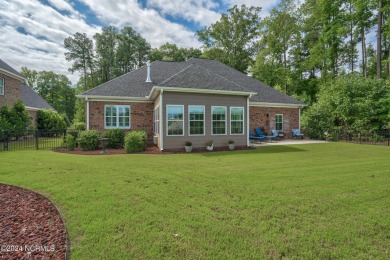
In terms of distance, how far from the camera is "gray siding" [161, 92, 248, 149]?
38.2 ft

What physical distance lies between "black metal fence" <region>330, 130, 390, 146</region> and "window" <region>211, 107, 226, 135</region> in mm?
10784

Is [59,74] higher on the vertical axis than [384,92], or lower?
higher

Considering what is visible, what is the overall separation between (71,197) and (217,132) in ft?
30.2

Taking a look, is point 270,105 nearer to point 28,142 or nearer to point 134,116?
point 134,116

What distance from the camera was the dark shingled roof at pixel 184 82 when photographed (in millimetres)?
12242

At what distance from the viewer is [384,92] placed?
56.7 ft

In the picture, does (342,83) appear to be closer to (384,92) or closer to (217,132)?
(384,92)

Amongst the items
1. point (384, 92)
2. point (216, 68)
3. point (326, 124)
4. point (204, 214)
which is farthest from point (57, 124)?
point (384, 92)

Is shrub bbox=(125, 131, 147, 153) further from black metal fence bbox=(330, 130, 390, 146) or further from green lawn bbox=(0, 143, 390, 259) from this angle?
black metal fence bbox=(330, 130, 390, 146)

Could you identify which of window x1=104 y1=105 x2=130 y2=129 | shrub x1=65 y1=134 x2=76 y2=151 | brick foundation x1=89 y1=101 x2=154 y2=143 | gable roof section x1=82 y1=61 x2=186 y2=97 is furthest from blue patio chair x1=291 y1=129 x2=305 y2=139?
shrub x1=65 y1=134 x2=76 y2=151

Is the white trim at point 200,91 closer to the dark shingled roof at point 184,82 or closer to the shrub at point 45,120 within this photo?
the dark shingled roof at point 184,82

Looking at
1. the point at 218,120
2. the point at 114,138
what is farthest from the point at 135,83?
the point at 218,120

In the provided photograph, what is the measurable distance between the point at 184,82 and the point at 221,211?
30.2 ft

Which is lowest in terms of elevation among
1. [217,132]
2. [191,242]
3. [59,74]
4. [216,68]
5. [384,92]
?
[191,242]
